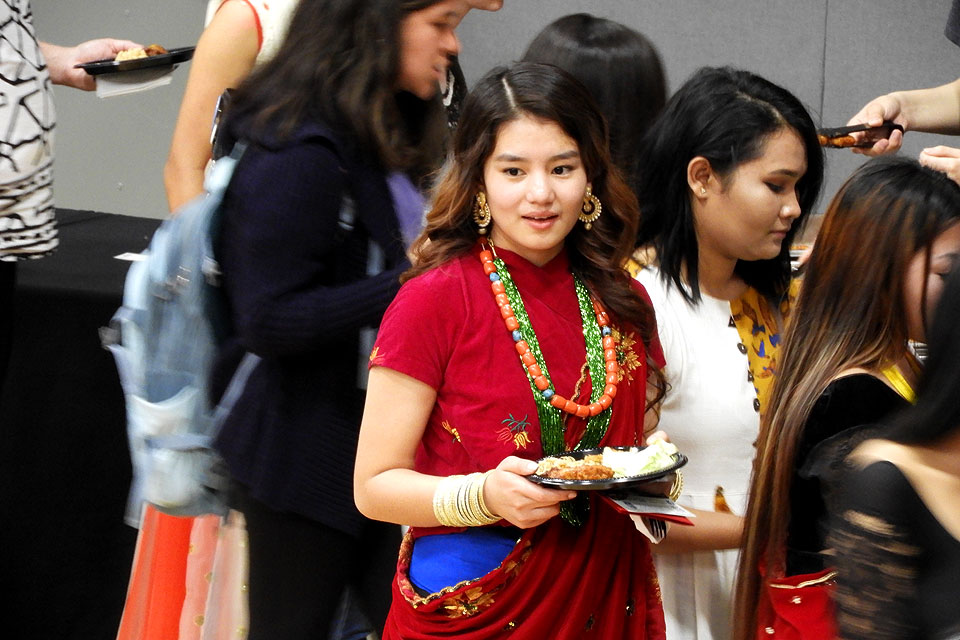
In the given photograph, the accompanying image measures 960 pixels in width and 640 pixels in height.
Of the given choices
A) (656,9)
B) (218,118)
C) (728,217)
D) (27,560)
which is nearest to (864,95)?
(656,9)

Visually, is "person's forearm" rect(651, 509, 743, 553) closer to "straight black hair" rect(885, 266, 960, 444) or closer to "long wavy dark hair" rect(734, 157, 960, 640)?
"long wavy dark hair" rect(734, 157, 960, 640)

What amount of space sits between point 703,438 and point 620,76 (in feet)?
2.62

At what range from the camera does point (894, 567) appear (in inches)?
43.8

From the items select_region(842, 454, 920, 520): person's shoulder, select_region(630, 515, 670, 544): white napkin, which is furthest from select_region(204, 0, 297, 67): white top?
select_region(842, 454, 920, 520): person's shoulder

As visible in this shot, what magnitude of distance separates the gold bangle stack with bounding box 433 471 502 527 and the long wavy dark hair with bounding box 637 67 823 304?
68 cm

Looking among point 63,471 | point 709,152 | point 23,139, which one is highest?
point 709,152

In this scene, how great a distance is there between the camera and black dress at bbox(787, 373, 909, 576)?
151 centimetres

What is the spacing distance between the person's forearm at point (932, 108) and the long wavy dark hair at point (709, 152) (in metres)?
0.74

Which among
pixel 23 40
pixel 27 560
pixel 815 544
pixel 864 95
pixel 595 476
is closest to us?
pixel 595 476

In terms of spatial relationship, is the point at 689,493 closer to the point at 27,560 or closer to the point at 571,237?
the point at 571,237

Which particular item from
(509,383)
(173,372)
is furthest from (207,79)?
(509,383)

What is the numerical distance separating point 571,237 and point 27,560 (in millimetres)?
→ 1789

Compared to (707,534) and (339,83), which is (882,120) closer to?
(707,534)

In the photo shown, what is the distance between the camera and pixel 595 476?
4.72ft
